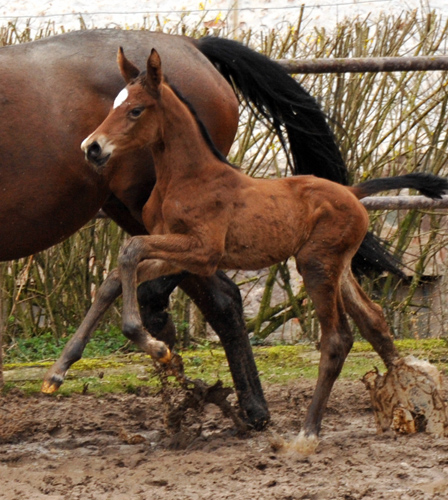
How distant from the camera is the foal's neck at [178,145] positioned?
371 centimetres

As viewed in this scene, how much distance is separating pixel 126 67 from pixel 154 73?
0.56 feet

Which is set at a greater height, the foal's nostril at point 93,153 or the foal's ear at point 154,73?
the foal's ear at point 154,73

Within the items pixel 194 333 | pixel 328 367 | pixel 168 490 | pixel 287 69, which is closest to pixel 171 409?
pixel 328 367

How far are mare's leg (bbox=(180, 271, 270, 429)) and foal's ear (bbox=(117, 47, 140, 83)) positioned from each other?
45.5 inches

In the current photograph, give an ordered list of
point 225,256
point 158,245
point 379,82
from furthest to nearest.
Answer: point 379,82 < point 225,256 < point 158,245

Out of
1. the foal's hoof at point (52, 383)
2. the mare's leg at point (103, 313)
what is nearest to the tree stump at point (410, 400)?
the mare's leg at point (103, 313)

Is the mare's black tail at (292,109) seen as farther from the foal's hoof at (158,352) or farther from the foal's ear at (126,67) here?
the foal's hoof at (158,352)

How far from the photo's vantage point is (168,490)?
123 inches

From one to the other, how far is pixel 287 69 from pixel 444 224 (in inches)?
121

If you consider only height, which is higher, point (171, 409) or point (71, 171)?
point (71, 171)

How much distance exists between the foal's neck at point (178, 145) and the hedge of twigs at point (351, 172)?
313 cm

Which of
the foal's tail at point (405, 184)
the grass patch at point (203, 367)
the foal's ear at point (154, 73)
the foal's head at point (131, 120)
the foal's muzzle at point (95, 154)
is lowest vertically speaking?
the grass patch at point (203, 367)

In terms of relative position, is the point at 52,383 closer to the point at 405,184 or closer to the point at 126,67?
the point at 126,67

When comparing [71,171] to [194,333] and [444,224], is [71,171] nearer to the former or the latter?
[194,333]
